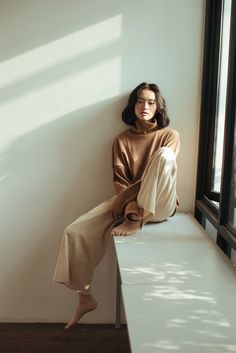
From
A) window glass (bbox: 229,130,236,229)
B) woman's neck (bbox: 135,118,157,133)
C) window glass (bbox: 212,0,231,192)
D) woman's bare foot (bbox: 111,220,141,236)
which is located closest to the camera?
window glass (bbox: 229,130,236,229)

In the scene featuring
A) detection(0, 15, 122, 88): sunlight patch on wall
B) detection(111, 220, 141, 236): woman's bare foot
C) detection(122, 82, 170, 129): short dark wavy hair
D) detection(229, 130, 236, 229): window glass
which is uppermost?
detection(0, 15, 122, 88): sunlight patch on wall

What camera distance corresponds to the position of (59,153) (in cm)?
270

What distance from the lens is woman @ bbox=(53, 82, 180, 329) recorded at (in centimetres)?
231

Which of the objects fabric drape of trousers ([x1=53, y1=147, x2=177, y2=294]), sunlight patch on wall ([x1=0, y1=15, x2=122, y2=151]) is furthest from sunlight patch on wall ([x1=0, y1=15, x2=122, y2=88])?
fabric drape of trousers ([x1=53, y1=147, x2=177, y2=294])

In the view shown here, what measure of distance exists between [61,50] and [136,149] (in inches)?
27.1

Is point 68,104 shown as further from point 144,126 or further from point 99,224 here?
point 99,224

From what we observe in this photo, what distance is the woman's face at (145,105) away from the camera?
2.53m

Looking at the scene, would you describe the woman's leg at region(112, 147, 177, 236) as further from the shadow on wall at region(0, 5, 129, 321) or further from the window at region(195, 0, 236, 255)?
the shadow on wall at region(0, 5, 129, 321)

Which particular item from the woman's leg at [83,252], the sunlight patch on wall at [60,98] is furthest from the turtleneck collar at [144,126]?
the woman's leg at [83,252]

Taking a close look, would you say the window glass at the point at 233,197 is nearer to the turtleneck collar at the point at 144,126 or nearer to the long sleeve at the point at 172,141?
the long sleeve at the point at 172,141

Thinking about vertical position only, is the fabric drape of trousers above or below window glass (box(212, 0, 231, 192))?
below

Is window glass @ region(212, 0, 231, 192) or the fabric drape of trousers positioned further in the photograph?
window glass @ region(212, 0, 231, 192)

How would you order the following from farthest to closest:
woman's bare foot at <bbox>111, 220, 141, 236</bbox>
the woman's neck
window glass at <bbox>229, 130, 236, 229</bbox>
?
1. the woman's neck
2. woman's bare foot at <bbox>111, 220, 141, 236</bbox>
3. window glass at <bbox>229, 130, 236, 229</bbox>

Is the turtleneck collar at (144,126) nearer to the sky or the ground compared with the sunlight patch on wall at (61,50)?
nearer to the ground
